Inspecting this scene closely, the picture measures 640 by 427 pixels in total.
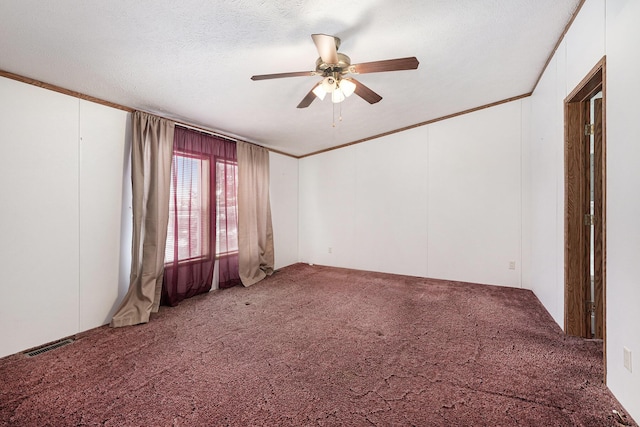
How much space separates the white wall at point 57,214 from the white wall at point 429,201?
3403 mm

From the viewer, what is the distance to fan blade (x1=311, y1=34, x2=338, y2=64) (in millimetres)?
1733

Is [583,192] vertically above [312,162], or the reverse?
[312,162]

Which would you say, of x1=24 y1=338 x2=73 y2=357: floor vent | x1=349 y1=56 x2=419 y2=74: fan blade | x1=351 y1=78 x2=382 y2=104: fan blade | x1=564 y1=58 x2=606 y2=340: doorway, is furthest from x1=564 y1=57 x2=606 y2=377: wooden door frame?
x1=24 y1=338 x2=73 y2=357: floor vent

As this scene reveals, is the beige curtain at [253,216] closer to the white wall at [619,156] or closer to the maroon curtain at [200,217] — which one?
the maroon curtain at [200,217]

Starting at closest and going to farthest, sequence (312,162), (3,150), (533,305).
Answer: (3,150)
(533,305)
(312,162)

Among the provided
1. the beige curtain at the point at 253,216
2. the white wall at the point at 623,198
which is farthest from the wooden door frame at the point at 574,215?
the beige curtain at the point at 253,216

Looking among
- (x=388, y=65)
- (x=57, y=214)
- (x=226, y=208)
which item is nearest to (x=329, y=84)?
(x=388, y=65)

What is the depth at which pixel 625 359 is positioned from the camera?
4.91 ft

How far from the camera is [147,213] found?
9.84 feet

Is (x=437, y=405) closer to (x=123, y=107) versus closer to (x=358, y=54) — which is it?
(x=358, y=54)

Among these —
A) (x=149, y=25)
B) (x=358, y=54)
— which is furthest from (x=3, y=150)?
(x=358, y=54)

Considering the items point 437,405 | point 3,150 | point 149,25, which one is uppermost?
point 149,25

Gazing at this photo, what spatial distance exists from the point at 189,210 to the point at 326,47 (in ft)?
8.54

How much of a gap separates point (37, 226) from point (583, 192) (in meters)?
4.64
